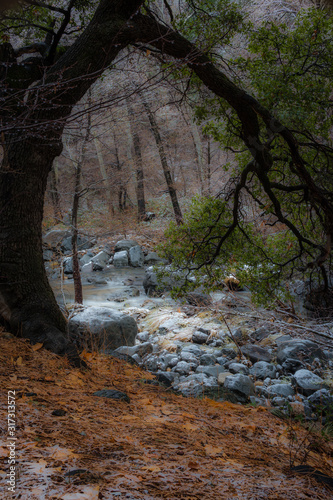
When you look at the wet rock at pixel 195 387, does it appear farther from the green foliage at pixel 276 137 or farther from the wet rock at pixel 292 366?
the wet rock at pixel 292 366

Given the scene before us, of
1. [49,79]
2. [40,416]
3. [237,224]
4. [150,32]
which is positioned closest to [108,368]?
[40,416]

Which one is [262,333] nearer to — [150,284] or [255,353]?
[255,353]

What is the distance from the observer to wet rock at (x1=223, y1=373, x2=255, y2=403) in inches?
193

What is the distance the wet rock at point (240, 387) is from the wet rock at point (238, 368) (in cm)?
98

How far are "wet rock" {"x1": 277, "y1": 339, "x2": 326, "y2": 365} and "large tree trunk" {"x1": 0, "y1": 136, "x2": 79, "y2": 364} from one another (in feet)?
13.4

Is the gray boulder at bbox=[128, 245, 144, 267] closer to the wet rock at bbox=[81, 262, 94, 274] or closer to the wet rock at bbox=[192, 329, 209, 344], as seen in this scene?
the wet rock at bbox=[81, 262, 94, 274]

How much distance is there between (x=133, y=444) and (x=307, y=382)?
4.11 metres

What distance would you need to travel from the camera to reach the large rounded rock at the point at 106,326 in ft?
20.8

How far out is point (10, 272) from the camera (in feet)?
13.1

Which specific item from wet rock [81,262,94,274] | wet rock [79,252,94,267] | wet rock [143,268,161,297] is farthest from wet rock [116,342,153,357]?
wet rock [79,252,94,267]

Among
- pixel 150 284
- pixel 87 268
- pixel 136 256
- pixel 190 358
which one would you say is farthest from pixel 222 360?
pixel 87 268

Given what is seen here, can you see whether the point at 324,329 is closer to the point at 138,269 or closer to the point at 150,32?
the point at 150,32

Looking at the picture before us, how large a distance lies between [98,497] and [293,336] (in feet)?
20.3

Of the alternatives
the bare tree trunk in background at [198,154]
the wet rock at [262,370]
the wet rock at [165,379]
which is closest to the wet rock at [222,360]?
the wet rock at [262,370]
